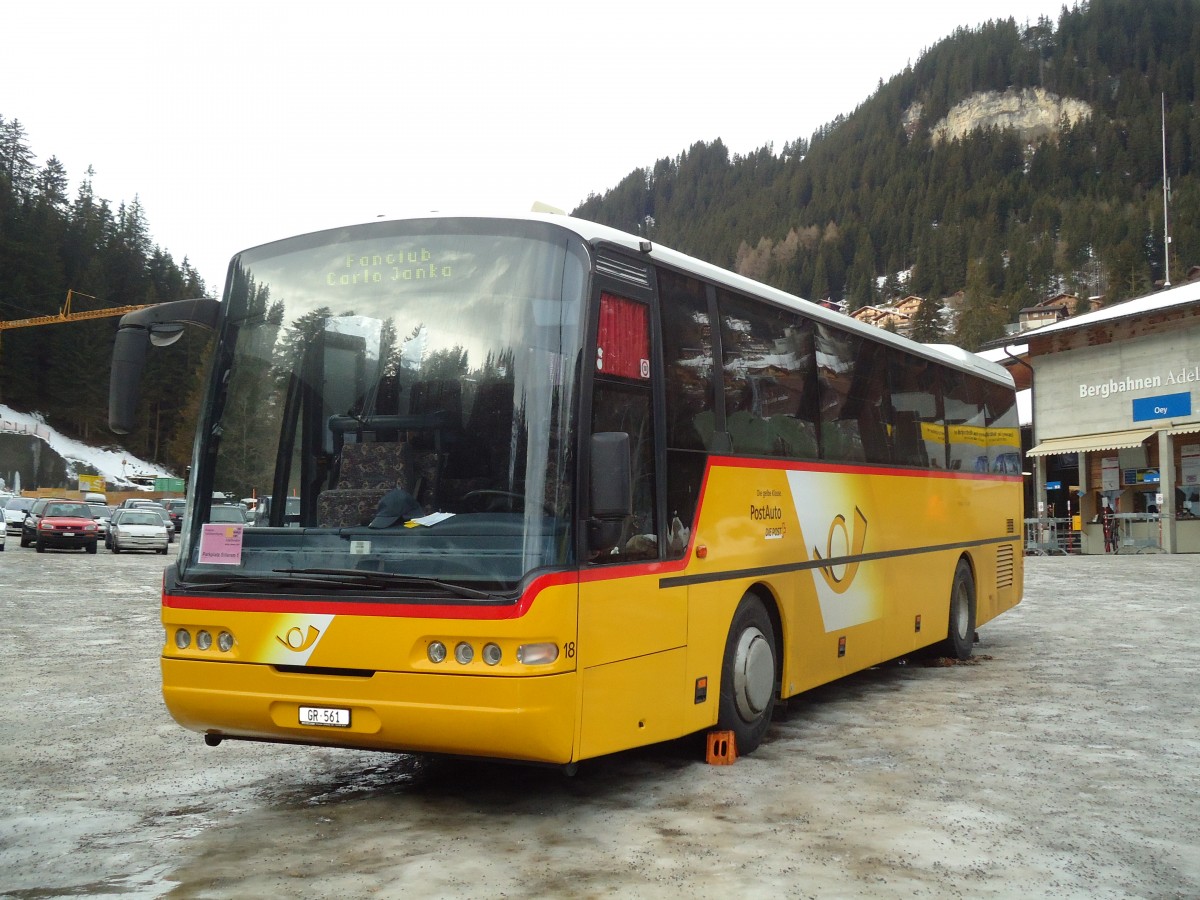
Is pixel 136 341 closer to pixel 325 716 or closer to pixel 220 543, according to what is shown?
pixel 220 543

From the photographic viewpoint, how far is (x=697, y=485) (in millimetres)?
7145

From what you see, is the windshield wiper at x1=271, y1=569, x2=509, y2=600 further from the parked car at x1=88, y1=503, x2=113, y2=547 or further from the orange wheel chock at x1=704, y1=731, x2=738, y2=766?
the parked car at x1=88, y1=503, x2=113, y2=547

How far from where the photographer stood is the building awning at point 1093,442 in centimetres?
3738

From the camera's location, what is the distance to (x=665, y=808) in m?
6.36

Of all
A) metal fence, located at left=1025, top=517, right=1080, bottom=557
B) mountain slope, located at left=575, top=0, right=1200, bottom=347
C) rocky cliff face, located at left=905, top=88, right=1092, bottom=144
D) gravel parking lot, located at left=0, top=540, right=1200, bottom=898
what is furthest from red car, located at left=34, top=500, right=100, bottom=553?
rocky cliff face, located at left=905, top=88, right=1092, bottom=144

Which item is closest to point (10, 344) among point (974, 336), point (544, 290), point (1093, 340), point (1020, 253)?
point (974, 336)

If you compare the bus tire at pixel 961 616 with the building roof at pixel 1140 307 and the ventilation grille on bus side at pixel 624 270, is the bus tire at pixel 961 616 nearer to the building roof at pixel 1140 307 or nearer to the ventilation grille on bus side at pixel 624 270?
the ventilation grille on bus side at pixel 624 270

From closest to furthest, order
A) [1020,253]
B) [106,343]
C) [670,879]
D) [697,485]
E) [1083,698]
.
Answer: [670,879] → [697,485] → [1083,698] → [106,343] → [1020,253]

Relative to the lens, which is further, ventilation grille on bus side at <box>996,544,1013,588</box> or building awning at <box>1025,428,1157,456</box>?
building awning at <box>1025,428,1157,456</box>

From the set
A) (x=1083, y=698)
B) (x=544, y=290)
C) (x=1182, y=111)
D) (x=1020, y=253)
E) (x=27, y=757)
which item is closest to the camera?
(x=544, y=290)

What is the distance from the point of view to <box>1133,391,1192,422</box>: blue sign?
Answer: 36281mm

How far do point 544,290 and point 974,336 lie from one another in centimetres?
11384

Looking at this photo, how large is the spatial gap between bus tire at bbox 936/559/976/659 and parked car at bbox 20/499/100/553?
111 feet

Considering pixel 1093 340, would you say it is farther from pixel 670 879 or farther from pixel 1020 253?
pixel 1020 253
